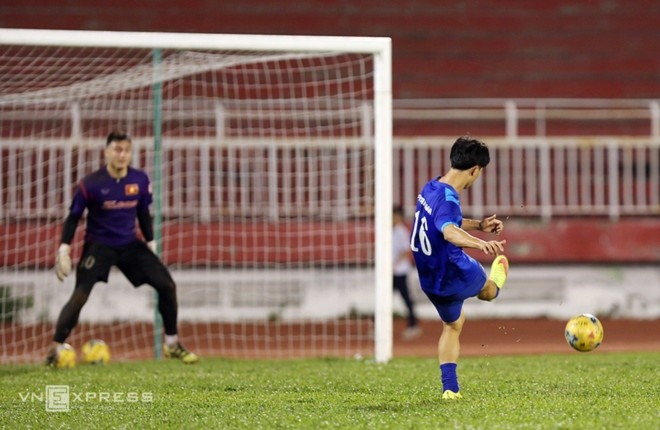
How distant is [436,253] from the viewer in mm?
7168

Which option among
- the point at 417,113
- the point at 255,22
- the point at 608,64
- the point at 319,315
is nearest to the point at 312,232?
the point at 319,315

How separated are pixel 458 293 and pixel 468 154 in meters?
0.84

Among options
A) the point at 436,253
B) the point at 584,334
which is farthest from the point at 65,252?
the point at 584,334

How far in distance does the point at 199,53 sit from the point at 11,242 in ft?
12.5

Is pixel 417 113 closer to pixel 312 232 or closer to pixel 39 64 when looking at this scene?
pixel 312 232

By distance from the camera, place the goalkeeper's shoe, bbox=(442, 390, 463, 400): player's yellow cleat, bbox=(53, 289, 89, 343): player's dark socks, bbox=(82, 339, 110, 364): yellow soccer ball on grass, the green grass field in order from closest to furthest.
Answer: the green grass field
bbox=(442, 390, 463, 400): player's yellow cleat
bbox=(53, 289, 89, 343): player's dark socks
the goalkeeper's shoe
bbox=(82, 339, 110, 364): yellow soccer ball on grass

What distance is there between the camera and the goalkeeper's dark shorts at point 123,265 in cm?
1009

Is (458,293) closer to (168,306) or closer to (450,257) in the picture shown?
(450,257)

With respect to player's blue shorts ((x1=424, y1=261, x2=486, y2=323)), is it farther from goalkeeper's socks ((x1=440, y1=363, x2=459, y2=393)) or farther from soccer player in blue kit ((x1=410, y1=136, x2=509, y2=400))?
goalkeeper's socks ((x1=440, y1=363, x2=459, y2=393))

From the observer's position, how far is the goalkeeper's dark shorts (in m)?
10.1

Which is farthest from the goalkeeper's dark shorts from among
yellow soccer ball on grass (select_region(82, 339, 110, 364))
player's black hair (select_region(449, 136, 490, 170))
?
player's black hair (select_region(449, 136, 490, 170))

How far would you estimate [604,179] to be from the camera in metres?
15.8

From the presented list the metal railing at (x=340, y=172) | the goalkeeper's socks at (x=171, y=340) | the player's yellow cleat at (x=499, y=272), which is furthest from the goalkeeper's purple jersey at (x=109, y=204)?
the metal railing at (x=340, y=172)

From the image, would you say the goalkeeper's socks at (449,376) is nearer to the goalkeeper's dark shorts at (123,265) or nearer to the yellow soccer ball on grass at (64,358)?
the goalkeeper's dark shorts at (123,265)
